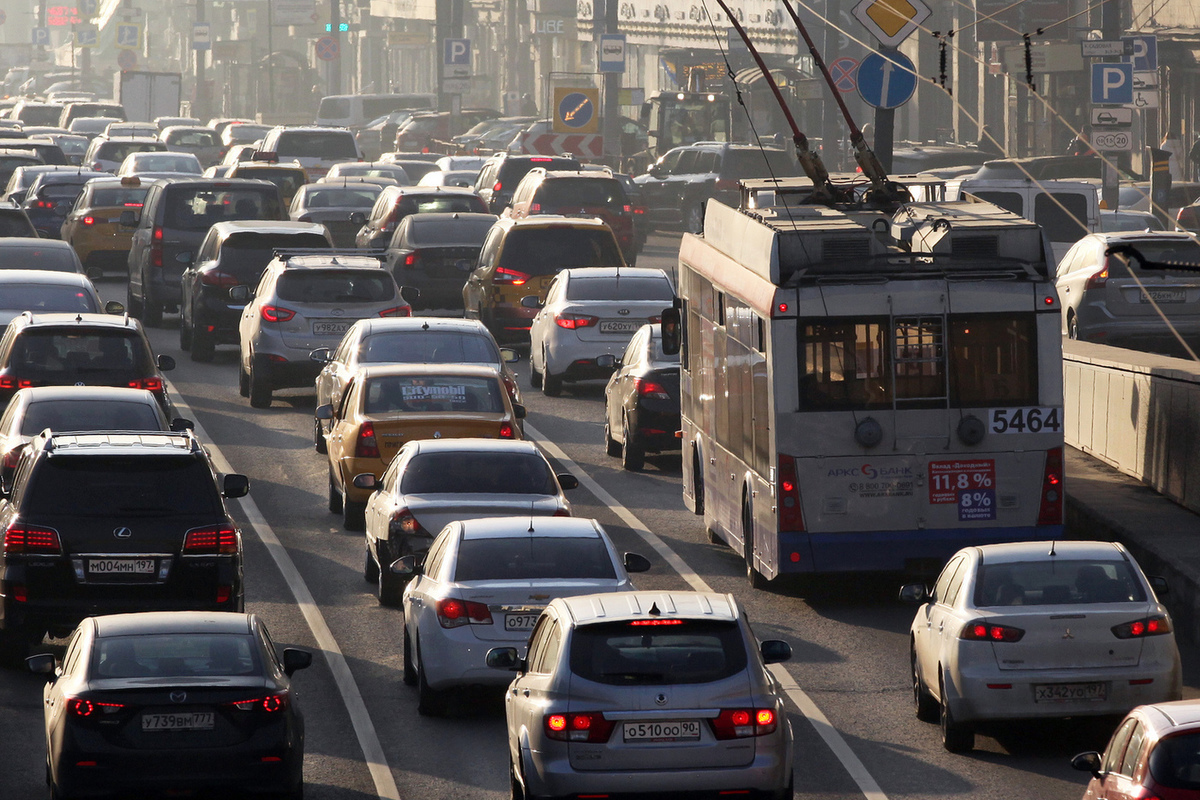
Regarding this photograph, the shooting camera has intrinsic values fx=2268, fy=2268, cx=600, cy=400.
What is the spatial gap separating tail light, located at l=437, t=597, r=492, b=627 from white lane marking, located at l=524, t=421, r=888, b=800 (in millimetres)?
2087

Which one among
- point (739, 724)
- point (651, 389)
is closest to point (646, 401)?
point (651, 389)

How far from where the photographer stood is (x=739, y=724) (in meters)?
10.4

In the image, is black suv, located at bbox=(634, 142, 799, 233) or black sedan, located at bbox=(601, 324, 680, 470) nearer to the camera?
black sedan, located at bbox=(601, 324, 680, 470)

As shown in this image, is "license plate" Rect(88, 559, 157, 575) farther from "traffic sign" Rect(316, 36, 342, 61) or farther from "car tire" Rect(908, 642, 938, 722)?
"traffic sign" Rect(316, 36, 342, 61)

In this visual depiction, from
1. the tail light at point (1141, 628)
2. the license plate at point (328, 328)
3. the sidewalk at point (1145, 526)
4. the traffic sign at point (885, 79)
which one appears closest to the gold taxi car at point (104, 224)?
the license plate at point (328, 328)

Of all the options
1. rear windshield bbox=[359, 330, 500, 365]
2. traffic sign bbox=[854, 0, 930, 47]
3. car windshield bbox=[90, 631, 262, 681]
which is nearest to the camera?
car windshield bbox=[90, 631, 262, 681]

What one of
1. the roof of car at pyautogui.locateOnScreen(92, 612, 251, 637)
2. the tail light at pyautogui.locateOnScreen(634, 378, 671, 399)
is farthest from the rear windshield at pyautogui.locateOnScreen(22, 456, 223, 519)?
the tail light at pyautogui.locateOnScreen(634, 378, 671, 399)

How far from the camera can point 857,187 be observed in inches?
766

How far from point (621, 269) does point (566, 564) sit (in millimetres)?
14587

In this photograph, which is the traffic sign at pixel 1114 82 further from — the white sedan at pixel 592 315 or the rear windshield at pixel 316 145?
the rear windshield at pixel 316 145

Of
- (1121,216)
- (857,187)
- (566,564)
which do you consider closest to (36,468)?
(566,564)

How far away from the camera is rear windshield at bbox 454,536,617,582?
1366 cm

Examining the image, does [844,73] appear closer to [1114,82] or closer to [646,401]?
[1114,82]

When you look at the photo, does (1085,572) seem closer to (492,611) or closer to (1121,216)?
(492,611)
